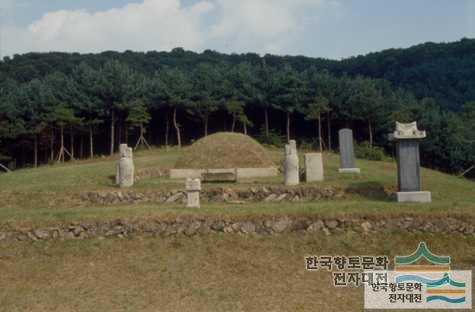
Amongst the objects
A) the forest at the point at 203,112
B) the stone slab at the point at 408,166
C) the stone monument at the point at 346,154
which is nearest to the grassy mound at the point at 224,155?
the stone monument at the point at 346,154

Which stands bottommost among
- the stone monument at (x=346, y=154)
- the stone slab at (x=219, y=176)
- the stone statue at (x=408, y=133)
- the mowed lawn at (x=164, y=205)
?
the mowed lawn at (x=164, y=205)

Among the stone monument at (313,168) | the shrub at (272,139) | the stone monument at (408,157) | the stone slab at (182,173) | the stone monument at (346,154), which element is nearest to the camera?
the stone monument at (408,157)

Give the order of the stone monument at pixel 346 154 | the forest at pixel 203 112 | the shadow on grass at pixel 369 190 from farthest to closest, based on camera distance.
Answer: the forest at pixel 203 112, the stone monument at pixel 346 154, the shadow on grass at pixel 369 190

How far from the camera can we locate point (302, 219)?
11.9 meters

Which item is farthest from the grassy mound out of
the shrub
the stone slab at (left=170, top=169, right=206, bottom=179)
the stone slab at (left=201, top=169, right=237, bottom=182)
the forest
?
the shrub

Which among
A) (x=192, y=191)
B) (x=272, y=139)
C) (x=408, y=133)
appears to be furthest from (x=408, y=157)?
(x=272, y=139)

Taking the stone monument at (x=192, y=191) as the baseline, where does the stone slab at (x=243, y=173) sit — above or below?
above

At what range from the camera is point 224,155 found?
74.9 feet

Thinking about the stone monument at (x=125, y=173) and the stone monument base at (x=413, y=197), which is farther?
the stone monument at (x=125, y=173)

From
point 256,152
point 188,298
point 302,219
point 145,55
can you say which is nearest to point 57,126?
point 256,152

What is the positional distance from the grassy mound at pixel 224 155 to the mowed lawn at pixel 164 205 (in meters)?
1.59

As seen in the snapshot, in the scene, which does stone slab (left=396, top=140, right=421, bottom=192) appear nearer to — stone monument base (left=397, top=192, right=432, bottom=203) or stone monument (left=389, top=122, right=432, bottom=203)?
→ stone monument (left=389, top=122, right=432, bottom=203)

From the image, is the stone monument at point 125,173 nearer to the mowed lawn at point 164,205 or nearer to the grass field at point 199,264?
the mowed lawn at point 164,205

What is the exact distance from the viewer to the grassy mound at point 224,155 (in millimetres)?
22234
